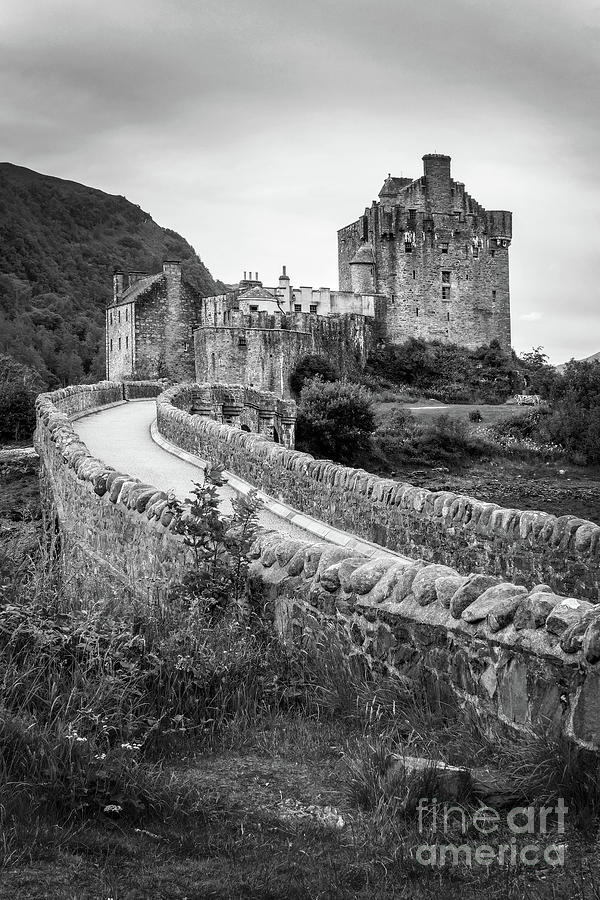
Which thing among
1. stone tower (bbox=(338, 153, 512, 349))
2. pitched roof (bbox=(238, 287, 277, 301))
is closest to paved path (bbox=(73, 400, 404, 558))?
pitched roof (bbox=(238, 287, 277, 301))

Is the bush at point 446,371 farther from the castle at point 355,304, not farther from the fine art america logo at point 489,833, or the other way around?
the fine art america logo at point 489,833

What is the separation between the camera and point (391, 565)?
5.83 metres

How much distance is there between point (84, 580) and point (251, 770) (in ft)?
9.40

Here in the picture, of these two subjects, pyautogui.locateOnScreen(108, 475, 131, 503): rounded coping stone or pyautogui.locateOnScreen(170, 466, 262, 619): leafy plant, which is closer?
pyautogui.locateOnScreen(170, 466, 262, 619): leafy plant

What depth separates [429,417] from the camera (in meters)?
53.2

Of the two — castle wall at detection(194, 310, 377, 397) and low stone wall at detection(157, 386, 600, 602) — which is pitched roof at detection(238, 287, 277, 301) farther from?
low stone wall at detection(157, 386, 600, 602)

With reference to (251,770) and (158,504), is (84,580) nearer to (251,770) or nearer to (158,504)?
(158,504)

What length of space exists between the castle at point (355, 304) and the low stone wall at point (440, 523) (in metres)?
42.9

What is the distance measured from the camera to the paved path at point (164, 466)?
11.9m

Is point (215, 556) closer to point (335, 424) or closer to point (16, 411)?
point (16, 411)

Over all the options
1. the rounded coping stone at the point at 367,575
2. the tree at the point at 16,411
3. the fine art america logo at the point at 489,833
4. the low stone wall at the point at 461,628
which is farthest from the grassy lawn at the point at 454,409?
the fine art america logo at the point at 489,833

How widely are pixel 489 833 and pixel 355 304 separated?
227 ft

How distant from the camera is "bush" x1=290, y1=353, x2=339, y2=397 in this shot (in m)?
60.8

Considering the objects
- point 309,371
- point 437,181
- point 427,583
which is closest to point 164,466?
point 427,583
